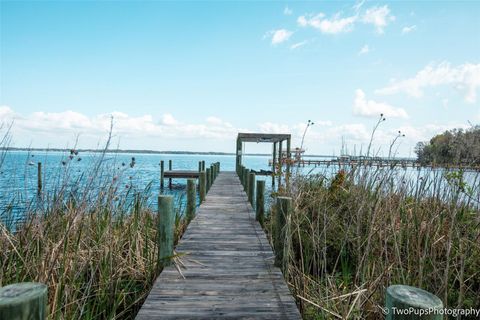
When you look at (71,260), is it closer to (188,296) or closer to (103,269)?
(103,269)

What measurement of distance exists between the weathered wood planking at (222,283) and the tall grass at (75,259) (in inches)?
16.8

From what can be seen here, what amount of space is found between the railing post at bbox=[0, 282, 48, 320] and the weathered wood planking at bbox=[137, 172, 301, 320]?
1.37m

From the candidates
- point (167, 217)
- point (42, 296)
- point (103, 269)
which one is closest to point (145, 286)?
point (103, 269)

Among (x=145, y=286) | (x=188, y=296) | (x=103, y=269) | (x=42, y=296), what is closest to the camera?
(x=42, y=296)

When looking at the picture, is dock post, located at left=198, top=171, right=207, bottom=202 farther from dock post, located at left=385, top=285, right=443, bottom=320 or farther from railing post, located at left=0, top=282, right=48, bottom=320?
dock post, located at left=385, top=285, right=443, bottom=320

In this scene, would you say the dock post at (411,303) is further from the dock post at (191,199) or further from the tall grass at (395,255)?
the dock post at (191,199)

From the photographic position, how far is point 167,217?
145 inches

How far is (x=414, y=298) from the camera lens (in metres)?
1.23

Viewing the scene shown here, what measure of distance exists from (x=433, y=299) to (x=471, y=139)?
122 inches

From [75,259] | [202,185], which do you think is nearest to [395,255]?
[75,259]

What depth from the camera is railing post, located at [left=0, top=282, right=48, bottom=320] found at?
1278 mm

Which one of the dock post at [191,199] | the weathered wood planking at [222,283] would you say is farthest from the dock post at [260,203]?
the dock post at [191,199]

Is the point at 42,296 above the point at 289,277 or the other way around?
above

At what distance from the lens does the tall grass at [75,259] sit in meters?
2.65
